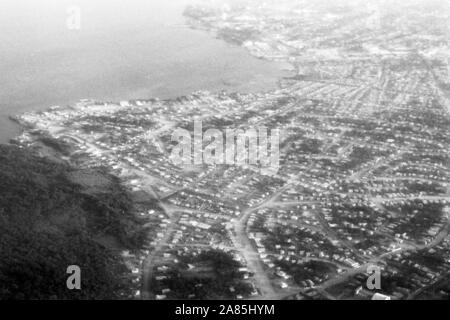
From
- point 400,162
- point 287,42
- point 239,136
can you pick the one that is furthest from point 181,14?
point 400,162

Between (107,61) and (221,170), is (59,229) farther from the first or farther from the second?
(107,61)

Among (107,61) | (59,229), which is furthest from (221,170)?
(107,61)

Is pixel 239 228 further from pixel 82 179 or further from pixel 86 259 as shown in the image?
A: pixel 82 179

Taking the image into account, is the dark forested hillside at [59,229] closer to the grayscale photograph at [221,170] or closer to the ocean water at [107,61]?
the grayscale photograph at [221,170]

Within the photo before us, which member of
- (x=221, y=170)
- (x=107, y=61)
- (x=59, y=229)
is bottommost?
(x=59, y=229)

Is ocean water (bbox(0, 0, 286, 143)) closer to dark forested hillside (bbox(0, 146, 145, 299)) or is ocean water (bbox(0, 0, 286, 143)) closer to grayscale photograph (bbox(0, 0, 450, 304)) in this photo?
grayscale photograph (bbox(0, 0, 450, 304))
